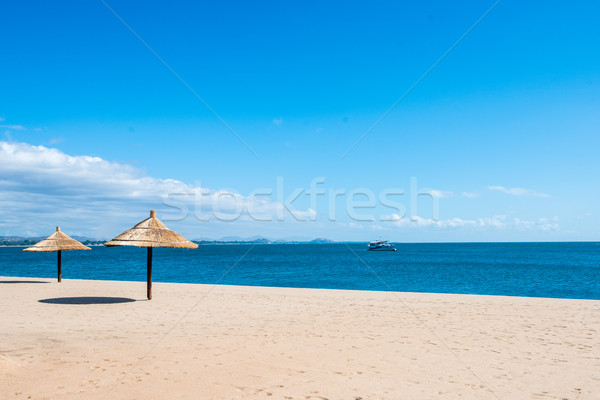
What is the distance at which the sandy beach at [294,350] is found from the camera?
4.94 metres

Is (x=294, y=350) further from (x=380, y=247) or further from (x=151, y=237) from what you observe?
(x=380, y=247)

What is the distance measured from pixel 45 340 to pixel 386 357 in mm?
5690

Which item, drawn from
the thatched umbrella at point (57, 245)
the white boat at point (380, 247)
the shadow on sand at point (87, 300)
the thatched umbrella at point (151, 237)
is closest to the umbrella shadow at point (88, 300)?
the shadow on sand at point (87, 300)

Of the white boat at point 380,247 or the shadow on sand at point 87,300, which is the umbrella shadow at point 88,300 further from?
the white boat at point 380,247

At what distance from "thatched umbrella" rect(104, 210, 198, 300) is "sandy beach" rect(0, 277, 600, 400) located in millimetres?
1712

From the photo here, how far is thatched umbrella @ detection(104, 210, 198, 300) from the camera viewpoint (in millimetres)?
11477

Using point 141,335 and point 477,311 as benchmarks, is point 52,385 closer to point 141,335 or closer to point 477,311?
point 141,335

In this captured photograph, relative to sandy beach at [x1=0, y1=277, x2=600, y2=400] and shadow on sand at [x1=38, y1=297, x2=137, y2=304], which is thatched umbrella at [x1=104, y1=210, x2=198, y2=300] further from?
shadow on sand at [x1=38, y1=297, x2=137, y2=304]

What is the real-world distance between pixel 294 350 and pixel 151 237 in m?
6.60

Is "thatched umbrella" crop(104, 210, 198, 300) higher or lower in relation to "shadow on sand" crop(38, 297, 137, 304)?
higher

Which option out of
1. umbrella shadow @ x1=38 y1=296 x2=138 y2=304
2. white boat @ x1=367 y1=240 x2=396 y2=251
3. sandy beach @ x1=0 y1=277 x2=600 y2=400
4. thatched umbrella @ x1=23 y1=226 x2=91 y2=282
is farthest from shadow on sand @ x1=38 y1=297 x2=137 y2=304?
white boat @ x1=367 y1=240 x2=396 y2=251

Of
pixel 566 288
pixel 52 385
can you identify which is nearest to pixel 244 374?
pixel 52 385

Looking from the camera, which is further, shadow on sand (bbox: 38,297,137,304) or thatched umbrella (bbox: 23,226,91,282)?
thatched umbrella (bbox: 23,226,91,282)

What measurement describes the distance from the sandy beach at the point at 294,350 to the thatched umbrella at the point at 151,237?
171 centimetres
